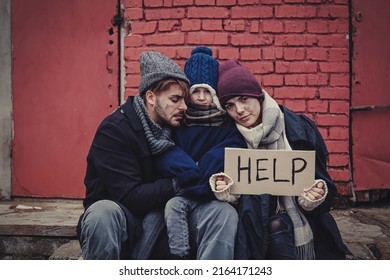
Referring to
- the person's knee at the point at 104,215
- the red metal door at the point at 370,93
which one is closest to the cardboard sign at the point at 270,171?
the person's knee at the point at 104,215

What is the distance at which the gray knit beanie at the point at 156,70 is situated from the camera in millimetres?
2078

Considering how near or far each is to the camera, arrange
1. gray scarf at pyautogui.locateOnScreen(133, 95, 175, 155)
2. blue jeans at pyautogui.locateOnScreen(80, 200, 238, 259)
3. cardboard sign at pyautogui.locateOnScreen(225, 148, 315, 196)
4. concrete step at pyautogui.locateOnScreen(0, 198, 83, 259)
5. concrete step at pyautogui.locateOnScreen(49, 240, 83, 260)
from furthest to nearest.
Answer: concrete step at pyautogui.locateOnScreen(0, 198, 83, 259) → concrete step at pyautogui.locateOnScreen(49, 240, 83, 260) → gray scarf at pyautogui.locateOnScreen(133, 95, 175, 155) → cardboard sign at pyautogui.locateOnScreen(225, 148, 315, 196) → blue jeans at pyautogui.locateOnScreen(80, 200, 238, 259)

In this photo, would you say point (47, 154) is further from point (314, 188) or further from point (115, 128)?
point (314, 188)

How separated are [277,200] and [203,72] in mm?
683

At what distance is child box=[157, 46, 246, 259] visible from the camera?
186 centimetres

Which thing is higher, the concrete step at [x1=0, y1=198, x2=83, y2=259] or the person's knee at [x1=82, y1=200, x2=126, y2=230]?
the person's knee at [x1=82, y1=200, x2=126, y2=230]

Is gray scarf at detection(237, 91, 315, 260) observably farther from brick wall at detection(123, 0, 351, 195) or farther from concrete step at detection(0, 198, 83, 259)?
concrete step at detection(0, 198, 83, 259)

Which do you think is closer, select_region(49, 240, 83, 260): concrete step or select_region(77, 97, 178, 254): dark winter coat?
select_region(77, 97, 178, 254): dark winter coat

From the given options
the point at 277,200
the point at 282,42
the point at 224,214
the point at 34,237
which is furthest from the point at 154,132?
the point at 282,42

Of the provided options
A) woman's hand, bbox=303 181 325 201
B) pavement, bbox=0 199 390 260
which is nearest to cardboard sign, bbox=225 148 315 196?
woman's hand, bbox=303 181 325 201

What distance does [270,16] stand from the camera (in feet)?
10.3

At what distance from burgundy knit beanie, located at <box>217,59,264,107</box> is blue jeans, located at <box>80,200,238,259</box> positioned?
1.63ft

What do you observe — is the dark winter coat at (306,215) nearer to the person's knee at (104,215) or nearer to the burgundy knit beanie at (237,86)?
the burgundy knit beanie at (237,86)
